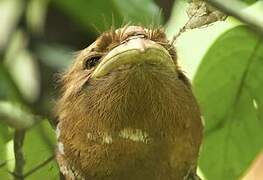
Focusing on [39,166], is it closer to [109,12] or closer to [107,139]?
[107,139]

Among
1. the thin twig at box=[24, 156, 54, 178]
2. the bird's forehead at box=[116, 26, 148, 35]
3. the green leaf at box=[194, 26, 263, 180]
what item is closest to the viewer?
the bird's forehead at box=[116, 26, 148, 35]

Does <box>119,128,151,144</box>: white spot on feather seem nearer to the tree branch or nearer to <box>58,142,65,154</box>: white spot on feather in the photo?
<box>58,142,65,154</box>: white spot on feather

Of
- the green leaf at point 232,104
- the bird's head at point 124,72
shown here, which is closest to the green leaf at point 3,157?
the bird's head at point 124,72

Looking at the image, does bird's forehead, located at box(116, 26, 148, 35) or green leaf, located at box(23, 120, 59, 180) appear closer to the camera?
bird's forehead, located at box(116, 26, 148, 35)

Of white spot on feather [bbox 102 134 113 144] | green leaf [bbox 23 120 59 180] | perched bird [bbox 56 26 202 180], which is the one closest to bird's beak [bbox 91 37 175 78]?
perched bird [bbox 56 26 202 180]

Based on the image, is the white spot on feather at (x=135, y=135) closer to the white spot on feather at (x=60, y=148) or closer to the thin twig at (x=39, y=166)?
the white spot on feather at (x=60, y=148)

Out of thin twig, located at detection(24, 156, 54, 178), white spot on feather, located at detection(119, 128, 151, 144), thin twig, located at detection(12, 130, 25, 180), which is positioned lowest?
thin twig, located at detection(24, 156, 54, 178)

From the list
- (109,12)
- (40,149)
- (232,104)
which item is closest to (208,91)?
(232,104)
